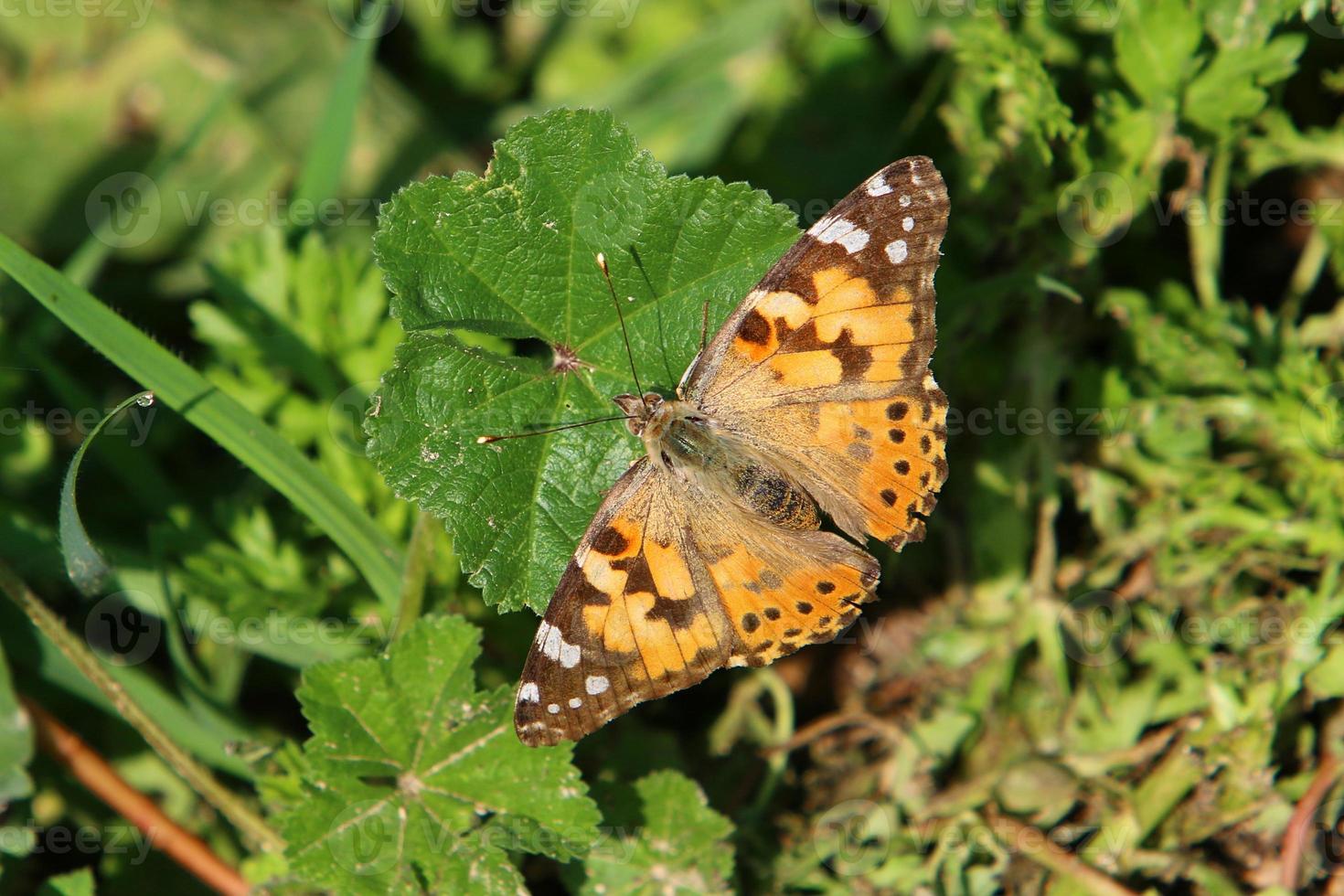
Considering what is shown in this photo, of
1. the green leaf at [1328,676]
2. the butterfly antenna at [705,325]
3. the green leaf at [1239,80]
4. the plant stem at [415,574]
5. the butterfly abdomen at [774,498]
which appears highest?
the green leaf at [1239,80]

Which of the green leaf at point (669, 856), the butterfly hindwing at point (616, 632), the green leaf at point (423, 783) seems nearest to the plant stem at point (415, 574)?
the green leaf at point (423, 783)

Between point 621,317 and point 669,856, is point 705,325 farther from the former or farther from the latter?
point 669,856

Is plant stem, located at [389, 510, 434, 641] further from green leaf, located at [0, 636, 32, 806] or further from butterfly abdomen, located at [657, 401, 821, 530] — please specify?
green leaf, located at [0, 636, 32, 806]

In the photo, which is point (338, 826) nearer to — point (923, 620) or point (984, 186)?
point (923, 620)

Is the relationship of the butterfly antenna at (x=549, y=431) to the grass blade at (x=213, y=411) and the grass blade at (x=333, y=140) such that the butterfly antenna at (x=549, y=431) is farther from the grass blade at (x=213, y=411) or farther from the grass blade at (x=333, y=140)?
the grass blade at (x=333, y=140)

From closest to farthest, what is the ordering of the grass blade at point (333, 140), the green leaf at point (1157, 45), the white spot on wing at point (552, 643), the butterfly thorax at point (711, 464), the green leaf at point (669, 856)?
the white spot on wing at point (552, 643)
the butterfly thorax at point (711, 464)
the green leaf at point (669, 856)
the green leaf at point (1157, 45)
the grass blade at point (333, 140)

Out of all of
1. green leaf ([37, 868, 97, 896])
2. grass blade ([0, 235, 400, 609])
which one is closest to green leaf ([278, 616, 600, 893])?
grass blade ([0, 235, 400, 609])
